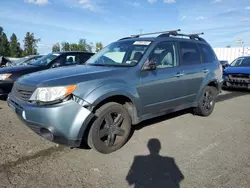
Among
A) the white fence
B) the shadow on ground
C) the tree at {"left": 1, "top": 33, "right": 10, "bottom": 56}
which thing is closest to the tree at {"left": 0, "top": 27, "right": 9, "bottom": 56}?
the tree at {"left": 1, "top": 33, "right": 10, "bottom": 56}

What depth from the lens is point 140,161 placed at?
326cm

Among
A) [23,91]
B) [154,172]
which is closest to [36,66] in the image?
[23,91]

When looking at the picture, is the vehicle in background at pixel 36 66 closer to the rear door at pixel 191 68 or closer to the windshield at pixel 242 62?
the rear door at pixel 191 68

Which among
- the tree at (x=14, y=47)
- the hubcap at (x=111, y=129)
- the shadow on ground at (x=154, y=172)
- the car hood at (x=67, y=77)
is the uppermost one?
the tree at (x=14, y=47)

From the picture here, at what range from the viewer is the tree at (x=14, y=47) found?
77500 millimetres

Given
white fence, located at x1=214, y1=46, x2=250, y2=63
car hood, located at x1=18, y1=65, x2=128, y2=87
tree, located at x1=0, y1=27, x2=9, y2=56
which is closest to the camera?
car hood, located at x1=18, y1=65, x2=128, y2=87

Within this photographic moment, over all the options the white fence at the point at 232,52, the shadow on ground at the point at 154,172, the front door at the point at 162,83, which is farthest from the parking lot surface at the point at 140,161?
the white fence at the point at 232,52

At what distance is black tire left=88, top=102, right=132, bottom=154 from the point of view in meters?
3.26

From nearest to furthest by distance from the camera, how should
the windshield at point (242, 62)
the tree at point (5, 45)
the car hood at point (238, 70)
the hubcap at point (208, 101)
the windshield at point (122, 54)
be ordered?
the windshield at point (122, 54), the hubcap at point (208, 101), the car hood at point (238, 70), the windshield at point (242, 62), the tree at point (5, 45)

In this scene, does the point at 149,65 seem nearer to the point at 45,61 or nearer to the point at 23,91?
the point at 23,91

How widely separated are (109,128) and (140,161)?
682mm

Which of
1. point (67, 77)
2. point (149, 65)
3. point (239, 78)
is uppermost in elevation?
point (149, 65)

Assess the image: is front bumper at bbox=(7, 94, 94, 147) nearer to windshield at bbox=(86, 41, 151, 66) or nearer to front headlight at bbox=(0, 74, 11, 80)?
windshield at bbox=(86, 41, 151, 66)

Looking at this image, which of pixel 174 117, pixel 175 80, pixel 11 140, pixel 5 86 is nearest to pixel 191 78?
pixel 175 80
